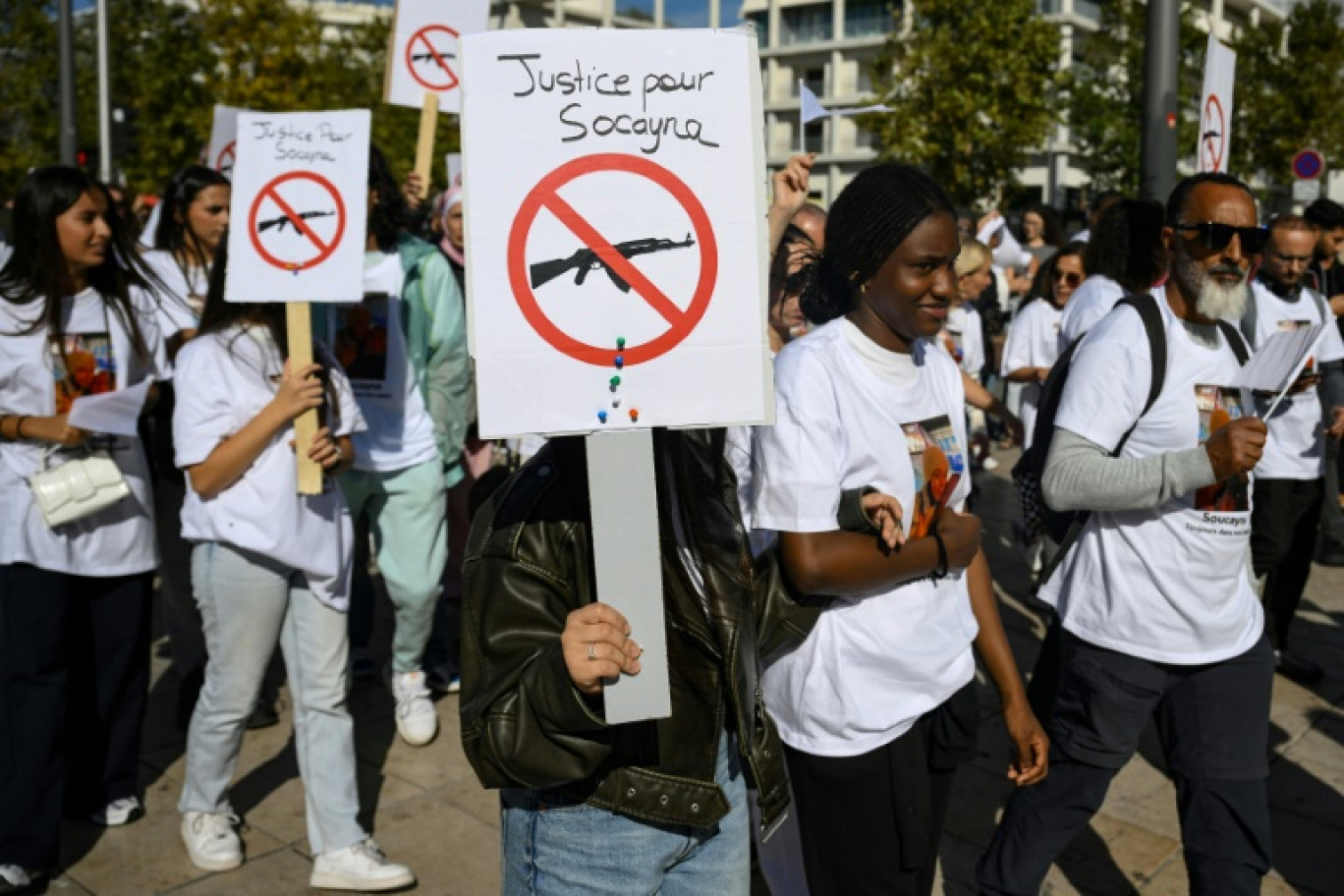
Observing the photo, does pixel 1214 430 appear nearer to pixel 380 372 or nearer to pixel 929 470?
pixel 929 470

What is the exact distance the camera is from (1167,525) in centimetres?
310

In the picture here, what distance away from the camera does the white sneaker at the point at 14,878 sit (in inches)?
146

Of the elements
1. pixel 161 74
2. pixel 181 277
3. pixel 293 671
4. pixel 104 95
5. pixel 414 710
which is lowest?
pixel 414 710

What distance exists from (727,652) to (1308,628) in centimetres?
549

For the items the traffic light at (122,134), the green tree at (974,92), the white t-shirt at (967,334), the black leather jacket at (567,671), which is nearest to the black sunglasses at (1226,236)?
the black leather jacket at (567,671)

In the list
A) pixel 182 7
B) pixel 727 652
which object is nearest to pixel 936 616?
pixel 727 652

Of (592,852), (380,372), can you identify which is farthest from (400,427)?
(592,852)

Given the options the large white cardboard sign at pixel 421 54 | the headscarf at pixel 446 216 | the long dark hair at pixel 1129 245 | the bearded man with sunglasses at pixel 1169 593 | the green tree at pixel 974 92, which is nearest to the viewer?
the bearded man with sunglasses at pixel 1169 593

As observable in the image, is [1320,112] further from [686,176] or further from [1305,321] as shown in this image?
[686,176]

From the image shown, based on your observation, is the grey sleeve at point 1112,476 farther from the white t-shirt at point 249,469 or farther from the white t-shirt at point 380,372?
the white t-shirt at point 380,372

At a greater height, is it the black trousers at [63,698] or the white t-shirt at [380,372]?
the white t-shirt at [380,372]

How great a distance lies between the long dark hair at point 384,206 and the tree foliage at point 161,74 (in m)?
18.7

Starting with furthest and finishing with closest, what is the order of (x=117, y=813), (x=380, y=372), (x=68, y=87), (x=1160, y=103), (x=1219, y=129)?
(x=68, y=87), (x=1160, y=103), (x=1219, y=129), (x=380, y=372), (x=117, y=813)

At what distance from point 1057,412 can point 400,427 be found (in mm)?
2640
